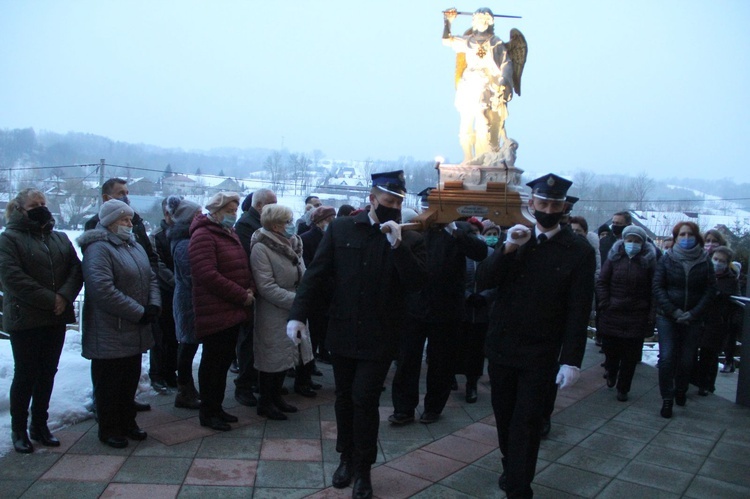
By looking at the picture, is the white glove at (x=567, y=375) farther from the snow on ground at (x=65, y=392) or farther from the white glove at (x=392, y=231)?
the snow on ground at (x=65, y=392)

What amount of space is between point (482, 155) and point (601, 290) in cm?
462

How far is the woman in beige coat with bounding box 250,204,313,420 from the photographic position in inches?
198

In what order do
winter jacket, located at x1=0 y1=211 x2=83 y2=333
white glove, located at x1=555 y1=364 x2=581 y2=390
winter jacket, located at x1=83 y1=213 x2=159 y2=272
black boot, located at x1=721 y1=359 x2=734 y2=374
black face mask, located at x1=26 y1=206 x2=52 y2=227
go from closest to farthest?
white glove, located at x1=555 y1=364 x2=581 y2=390 < winter jacket, located at x1=0 y1=211 x2=83 y2=333 < black face mask, located at x1=26 y1=206 x2=52 y2=227 < winter jacket, located at x1=83 y1=213 x2=159 y2=272 < black boot, located at x1=721 y1=359 x2=734 y2=374

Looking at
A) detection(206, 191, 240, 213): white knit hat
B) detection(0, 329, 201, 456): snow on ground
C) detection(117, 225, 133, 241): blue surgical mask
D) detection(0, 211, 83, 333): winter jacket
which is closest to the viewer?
detection(0, 211, 83, 333): winter jacket

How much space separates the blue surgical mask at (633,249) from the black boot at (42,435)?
5.73m

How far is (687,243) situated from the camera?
19.9 ft

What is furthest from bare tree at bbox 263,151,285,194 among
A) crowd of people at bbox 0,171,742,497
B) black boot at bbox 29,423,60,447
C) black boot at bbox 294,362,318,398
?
black boot at bbox 29,423,60,447

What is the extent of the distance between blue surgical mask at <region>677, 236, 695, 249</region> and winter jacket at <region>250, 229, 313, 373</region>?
404 centimetres

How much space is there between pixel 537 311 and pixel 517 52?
838 centimetres

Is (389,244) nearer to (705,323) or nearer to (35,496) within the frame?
Result: (35,496)

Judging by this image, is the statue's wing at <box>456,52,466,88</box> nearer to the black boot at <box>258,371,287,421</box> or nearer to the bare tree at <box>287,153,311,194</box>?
the black boot at <box>258,371,287,421</box>

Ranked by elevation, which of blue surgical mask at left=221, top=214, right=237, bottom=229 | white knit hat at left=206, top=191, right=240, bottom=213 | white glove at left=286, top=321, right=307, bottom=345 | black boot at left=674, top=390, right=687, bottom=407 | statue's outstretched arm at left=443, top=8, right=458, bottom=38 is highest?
statue's outstretched arm at left=443, top=8, right=458, bottom=38

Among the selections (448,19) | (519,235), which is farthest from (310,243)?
(448,19)

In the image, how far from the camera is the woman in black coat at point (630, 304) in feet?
20.8
